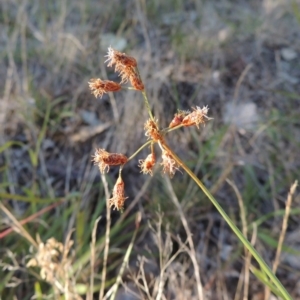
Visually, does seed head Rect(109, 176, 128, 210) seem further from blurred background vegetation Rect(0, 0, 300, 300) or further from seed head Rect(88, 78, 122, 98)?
blurred background vegetation Rect(0, 0, 300, 300)

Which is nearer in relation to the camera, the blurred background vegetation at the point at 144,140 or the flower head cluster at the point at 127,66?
Result: the flower head cluster at the point at 127,66

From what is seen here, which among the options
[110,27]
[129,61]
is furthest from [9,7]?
[129,61]

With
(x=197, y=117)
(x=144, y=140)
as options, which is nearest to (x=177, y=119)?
(x=197, y=117)

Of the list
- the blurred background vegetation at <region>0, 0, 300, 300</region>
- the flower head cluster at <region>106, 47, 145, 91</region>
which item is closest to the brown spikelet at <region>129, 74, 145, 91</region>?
the flower head cluster at <region>106, 47, 145, 91</region>

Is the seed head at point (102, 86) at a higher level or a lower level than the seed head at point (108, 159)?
higher

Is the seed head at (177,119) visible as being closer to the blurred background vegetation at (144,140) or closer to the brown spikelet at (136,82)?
the brown spikelet at (136,82)

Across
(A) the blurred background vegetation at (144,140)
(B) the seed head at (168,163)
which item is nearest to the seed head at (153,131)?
(B) the seed head at (168,163)

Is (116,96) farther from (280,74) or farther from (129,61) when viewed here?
(129,61)

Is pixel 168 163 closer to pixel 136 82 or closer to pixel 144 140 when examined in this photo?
pixel 136 82
